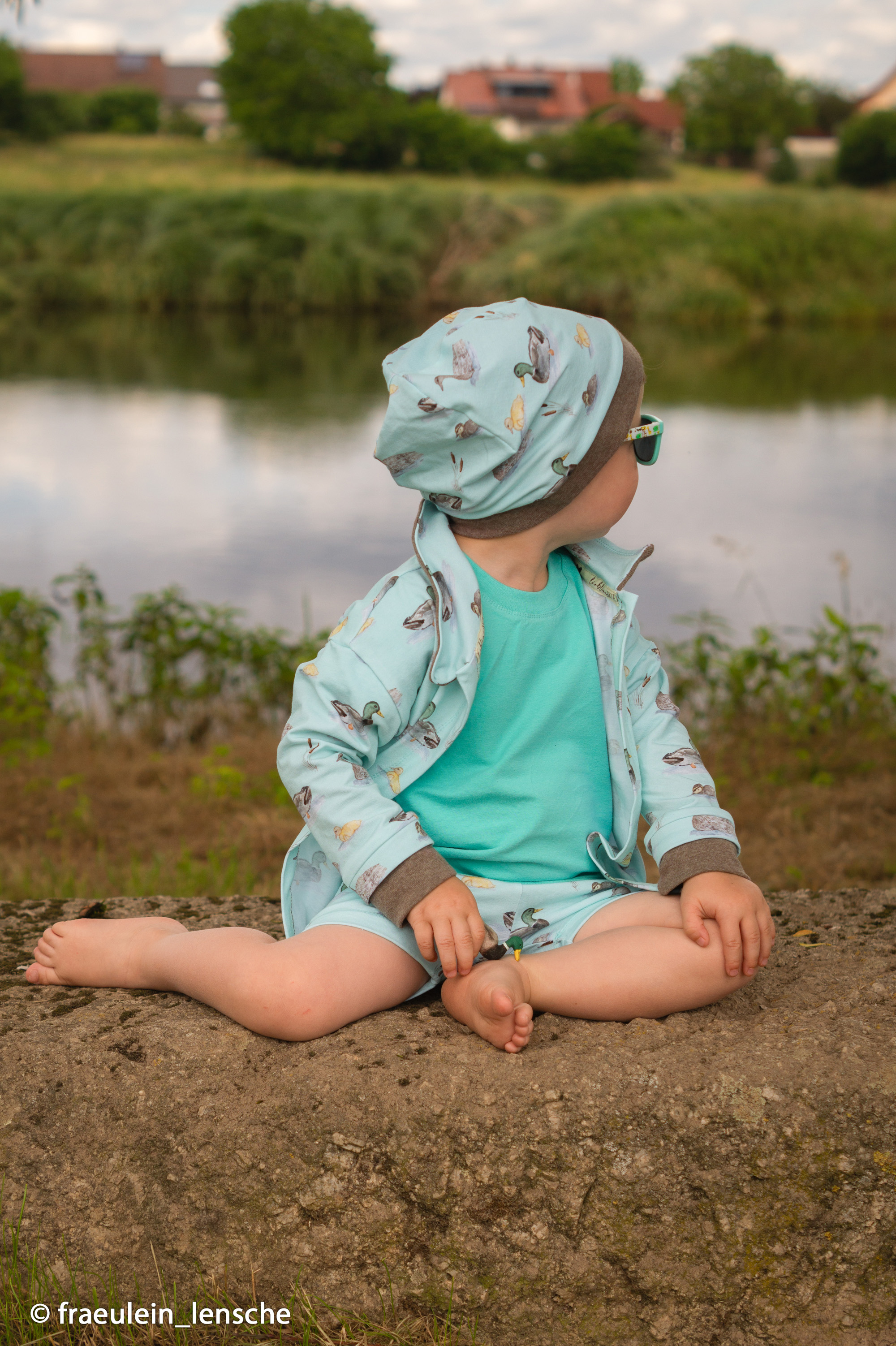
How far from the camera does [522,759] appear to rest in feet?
6.16

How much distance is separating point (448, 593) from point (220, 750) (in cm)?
237

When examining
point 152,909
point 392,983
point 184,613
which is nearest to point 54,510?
point 184,613

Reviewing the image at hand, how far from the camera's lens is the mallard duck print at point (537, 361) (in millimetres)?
1705

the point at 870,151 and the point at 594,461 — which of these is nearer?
the point at 594,461

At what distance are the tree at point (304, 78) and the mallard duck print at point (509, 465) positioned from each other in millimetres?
32859

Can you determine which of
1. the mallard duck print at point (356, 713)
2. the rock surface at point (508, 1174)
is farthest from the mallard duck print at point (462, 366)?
the rock surface at point (508, 1174)

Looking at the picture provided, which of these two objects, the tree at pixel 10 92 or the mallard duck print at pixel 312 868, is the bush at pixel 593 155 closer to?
the tree at pixel 10 92

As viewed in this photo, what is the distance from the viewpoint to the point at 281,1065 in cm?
167

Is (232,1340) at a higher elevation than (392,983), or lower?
lower

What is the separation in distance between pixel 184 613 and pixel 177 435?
16.0ft

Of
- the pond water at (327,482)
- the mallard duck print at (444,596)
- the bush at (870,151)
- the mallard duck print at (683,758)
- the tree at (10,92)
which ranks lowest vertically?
the pond water at (327,482)

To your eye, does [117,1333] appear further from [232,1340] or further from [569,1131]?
[569,1131]

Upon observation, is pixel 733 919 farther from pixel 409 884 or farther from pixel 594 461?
pixel 594 461

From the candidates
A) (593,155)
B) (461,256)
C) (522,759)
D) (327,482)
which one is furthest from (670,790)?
(593,155)
